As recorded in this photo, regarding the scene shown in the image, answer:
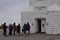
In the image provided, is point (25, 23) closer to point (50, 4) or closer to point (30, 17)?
point (30, 17)

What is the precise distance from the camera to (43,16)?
1294 inches

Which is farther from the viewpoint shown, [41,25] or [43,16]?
[41,25]

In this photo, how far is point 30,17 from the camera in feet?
109

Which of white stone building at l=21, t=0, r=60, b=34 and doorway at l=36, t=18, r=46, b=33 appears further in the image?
doorway at l=36, t=18, r=46, b=33

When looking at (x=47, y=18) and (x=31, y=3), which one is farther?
(x=31, y=3)

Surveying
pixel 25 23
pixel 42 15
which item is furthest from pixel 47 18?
pixel 25 23

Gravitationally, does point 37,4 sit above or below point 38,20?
above

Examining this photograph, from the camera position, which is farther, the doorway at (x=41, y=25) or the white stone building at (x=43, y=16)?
the doorway at (x=41, y=25)

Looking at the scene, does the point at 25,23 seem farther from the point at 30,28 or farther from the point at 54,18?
the point at 54,18

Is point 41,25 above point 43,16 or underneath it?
underneath

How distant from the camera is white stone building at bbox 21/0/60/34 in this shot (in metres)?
32.0

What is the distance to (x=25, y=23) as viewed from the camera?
3303 cm

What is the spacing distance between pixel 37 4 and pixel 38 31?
3505 mm

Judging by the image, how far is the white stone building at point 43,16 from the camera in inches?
1259
